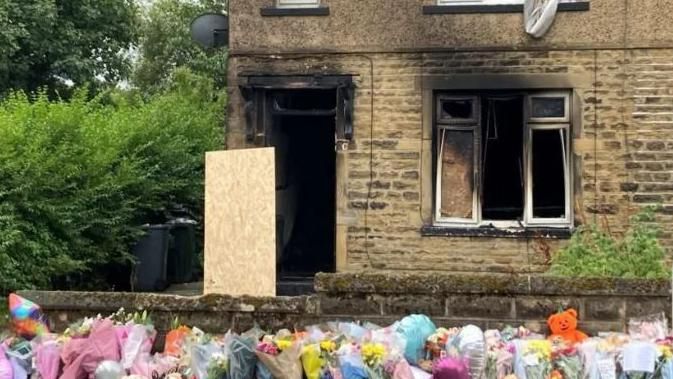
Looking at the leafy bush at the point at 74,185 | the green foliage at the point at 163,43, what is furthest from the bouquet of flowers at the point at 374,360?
the green foliage at the point at 163,43

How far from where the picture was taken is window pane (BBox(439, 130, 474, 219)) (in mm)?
11242

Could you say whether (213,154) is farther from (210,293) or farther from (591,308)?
(591,308)

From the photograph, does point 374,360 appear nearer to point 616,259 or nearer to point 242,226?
point 242,226

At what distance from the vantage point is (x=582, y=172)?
35.9 ft

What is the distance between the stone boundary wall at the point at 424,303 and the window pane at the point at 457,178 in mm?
6011

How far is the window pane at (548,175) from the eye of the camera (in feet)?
36.6

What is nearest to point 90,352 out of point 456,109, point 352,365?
point 352,365

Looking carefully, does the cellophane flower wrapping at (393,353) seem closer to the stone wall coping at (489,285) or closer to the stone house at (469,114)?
the stone wall coping at (489,285)

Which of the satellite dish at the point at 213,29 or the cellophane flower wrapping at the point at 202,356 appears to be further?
the satellite dish at the point at 213,29

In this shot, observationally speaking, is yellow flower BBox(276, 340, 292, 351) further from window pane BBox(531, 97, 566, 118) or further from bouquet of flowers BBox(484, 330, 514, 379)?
window pane BBox(531, 97, 566, 118)

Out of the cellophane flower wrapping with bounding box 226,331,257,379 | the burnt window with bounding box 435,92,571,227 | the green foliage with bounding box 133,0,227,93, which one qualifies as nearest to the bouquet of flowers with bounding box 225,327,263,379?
the cellophane flower wrapping with bounding box 226,331,257,379

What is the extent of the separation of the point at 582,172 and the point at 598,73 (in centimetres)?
124

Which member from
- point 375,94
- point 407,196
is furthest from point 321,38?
point 407,196

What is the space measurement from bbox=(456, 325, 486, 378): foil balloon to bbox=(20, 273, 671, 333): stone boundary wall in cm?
38
